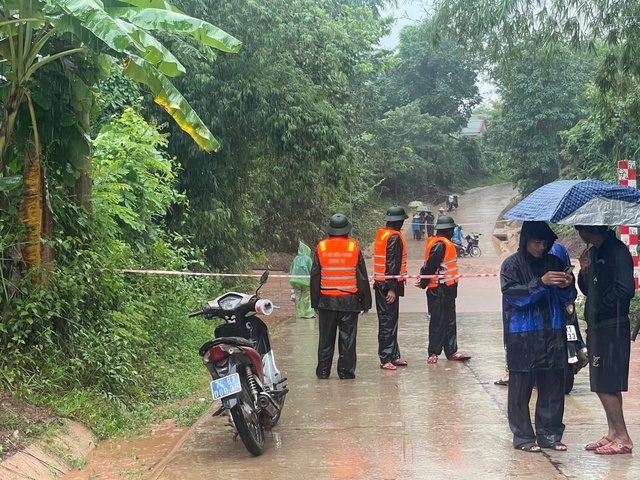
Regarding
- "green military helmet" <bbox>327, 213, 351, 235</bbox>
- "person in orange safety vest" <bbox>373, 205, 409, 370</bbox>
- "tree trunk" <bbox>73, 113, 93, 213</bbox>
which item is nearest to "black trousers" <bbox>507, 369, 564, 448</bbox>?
"green military helmet" <bbox>327, 213, 351, 235</bbox>

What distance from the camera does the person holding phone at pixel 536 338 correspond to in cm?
583

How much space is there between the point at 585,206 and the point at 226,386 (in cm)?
279

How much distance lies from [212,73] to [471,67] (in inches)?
1623

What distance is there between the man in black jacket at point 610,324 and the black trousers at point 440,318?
369 centimetres

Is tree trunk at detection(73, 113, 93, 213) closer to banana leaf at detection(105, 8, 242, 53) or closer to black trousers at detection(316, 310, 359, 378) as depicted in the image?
banana leaf at detection(105, 8, 242, 53)

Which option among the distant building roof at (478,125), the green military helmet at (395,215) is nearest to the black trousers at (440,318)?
the green military helmet at (395,215)

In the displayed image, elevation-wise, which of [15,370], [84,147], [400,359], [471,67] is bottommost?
[400,359]

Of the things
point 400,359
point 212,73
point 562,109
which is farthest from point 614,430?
point 562,109

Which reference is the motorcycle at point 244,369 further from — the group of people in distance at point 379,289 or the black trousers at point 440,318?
the black trousers at point 440,318

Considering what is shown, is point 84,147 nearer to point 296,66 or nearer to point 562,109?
point 296,66

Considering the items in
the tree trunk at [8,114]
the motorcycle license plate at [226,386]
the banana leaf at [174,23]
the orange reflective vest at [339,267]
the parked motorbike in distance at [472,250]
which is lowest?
the parked motorbike in distance at [472,250]

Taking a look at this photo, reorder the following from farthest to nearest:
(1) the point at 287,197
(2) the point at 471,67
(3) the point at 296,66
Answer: (2) the point at 471,67 → (1) the point at 287,197 → (3) the point at 296,66

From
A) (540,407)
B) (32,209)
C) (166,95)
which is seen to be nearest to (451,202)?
(166,95)

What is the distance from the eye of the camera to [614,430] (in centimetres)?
577
